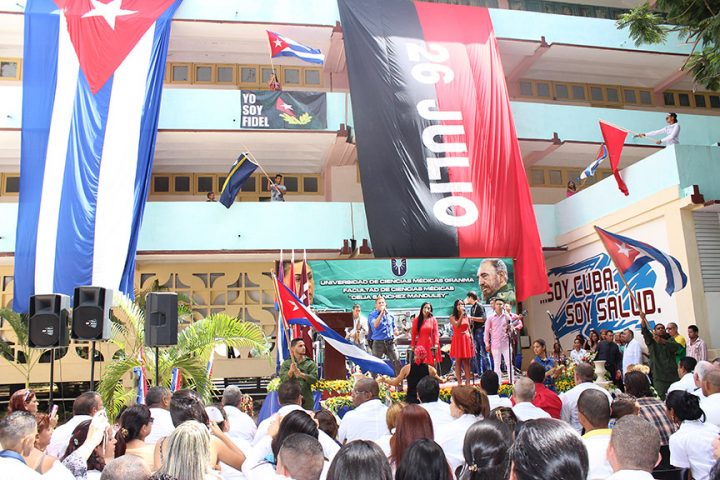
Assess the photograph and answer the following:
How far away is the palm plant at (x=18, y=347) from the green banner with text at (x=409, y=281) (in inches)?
237

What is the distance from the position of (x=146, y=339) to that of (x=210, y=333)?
2797 mm

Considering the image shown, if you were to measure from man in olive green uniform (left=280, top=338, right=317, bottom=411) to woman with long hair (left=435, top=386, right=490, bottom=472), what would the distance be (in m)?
3.59

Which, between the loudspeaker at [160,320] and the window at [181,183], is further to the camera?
the window at [181,183]

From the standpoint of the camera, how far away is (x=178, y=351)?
35.7 ft

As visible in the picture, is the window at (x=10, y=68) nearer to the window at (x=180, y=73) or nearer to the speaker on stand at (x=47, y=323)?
the window at (x=180, y=73)

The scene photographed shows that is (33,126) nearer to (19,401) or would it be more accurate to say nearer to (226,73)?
(226,73)

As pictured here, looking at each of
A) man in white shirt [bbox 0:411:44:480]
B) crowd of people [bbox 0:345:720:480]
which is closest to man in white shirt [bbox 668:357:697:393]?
crowd of people [bbox 0:345:720:480]

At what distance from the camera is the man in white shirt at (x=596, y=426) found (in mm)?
4031

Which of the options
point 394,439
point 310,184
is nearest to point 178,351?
point 394,439

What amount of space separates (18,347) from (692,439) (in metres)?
15.6

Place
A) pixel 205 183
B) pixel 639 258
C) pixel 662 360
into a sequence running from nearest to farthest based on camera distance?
pixel 662 360
pixel 639 258
pixel 205 183

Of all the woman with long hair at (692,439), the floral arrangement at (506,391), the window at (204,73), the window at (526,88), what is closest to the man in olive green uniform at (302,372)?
the floral arrangement at (506,391)

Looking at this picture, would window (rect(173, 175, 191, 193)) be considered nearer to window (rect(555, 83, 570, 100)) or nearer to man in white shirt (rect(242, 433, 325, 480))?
window (rect(555, 83, 570, 100))

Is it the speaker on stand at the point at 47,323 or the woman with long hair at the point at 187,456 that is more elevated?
the speaker on stand at the point at 47,323
